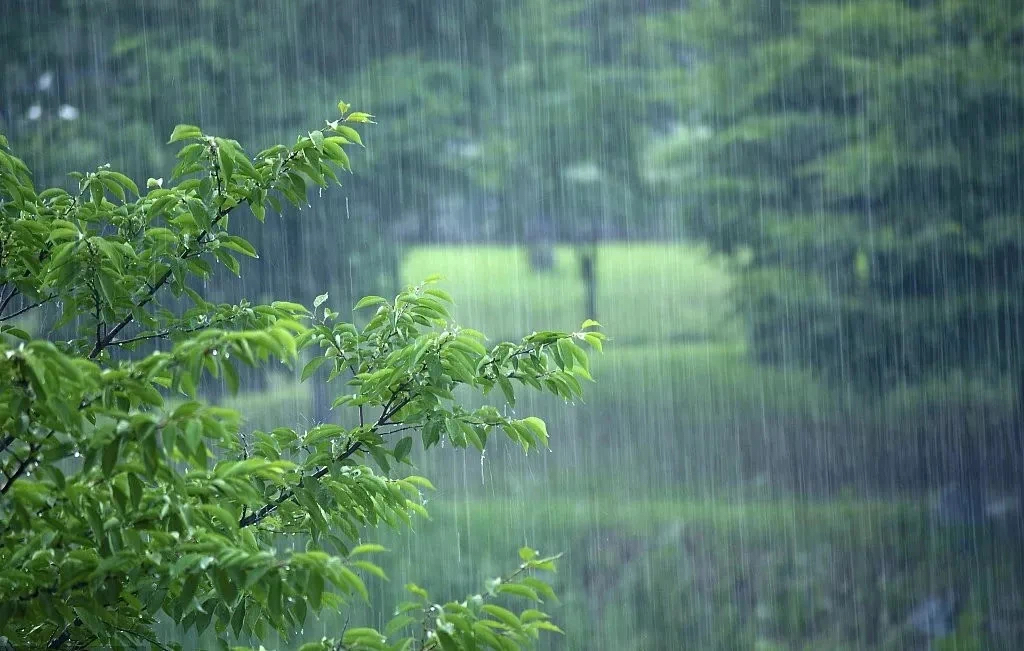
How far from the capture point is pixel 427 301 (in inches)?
69.1

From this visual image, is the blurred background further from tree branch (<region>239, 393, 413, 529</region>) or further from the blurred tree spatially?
tree branch (<region>239, 393, 413, 529</region>)

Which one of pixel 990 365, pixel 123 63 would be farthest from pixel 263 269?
pixel 990 365

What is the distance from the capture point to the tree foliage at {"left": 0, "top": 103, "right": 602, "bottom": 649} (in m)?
1.24

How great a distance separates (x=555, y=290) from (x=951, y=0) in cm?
256

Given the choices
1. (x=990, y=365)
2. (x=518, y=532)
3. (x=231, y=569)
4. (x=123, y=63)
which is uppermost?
(x=123, y=63)

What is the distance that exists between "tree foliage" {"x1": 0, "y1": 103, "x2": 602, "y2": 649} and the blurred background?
343 centimetres

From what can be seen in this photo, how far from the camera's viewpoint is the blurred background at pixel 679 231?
5211mm

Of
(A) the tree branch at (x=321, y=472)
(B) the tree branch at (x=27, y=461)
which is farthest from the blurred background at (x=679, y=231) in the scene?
(B) the tree branch at (x=27, y=461)

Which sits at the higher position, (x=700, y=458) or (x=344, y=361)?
(x=344, y=361)

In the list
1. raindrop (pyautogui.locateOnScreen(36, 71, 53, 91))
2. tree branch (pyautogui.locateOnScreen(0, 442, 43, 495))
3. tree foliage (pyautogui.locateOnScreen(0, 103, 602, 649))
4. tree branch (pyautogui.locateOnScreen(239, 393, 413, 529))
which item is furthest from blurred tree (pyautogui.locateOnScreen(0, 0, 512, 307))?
tree branch (pyautogui.locateOnScreen(0, 442, 43, 495))

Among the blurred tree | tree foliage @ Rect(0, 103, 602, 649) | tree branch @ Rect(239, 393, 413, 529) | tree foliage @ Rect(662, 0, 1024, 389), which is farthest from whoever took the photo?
tree foliage @ Rect(662, 0, 1024, 389)

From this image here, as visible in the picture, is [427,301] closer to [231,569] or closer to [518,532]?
[231,569]

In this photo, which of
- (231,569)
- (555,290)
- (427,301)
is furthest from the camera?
(555,290)

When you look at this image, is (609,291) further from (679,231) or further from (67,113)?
(67,113)
